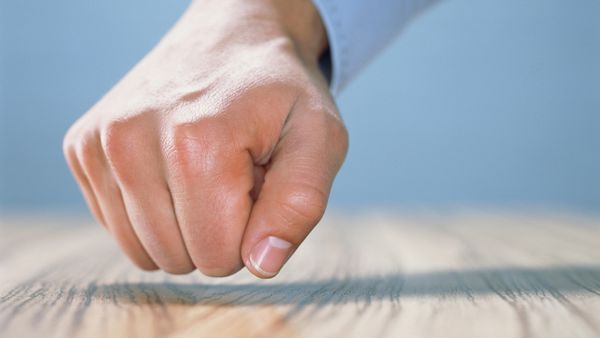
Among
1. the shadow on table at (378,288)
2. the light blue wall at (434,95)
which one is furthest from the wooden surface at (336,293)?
the light blue wall at (434,95)

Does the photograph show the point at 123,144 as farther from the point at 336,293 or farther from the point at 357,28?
the point at 357,28

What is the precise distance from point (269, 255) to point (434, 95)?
329 cm

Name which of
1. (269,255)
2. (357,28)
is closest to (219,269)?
(269,255)

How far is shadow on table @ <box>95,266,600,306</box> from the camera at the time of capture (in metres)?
0.38

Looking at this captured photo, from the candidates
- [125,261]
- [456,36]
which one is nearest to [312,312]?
[125,261]

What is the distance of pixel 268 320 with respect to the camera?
318 millimetres

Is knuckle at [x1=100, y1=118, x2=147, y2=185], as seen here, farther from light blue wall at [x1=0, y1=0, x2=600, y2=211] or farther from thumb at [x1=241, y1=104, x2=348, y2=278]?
light blue wall at [x1=0, y1=0, x2=600, y2=211]

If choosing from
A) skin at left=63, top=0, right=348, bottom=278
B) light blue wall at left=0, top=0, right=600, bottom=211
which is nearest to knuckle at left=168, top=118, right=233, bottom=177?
skin at left=63, top=0, right=348, bottom=278

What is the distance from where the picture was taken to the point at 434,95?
3631mm

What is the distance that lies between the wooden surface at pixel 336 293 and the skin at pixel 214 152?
0.03 m

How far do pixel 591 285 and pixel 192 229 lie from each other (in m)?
0.19

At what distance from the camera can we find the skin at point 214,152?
410mm

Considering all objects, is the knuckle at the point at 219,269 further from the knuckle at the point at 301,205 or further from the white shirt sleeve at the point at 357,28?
the white shirt sleeve at the point at 357,28

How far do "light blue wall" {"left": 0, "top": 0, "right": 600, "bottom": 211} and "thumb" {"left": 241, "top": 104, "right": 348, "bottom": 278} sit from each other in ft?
10.3
